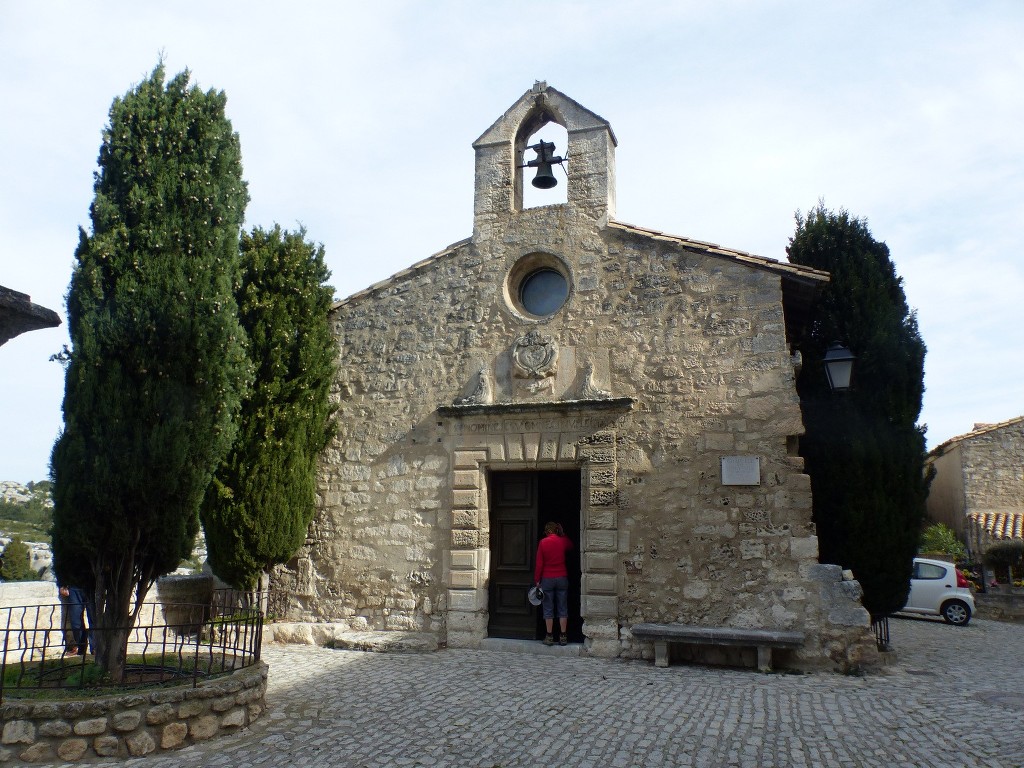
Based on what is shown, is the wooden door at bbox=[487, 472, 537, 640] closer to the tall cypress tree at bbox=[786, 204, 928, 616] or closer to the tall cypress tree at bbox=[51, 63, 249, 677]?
the tall cypress tree at bbox=[786, 204, 928, 616]

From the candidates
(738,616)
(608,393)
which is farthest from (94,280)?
(738,616)

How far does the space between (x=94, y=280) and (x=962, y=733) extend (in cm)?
668

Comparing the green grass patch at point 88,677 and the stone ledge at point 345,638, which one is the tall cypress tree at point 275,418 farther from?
the green grass patch at point 88,677

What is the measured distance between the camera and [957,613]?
12.2 m

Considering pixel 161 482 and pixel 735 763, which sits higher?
pixel 161 482

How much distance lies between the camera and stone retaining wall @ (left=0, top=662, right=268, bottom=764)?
13.9ft

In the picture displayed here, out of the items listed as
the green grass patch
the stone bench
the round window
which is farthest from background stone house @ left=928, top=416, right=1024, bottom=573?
the green grass patch

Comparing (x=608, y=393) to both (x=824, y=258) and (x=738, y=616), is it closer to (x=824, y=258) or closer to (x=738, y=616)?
(x=738, y=616)

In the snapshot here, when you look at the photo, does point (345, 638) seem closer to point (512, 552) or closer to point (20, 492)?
point (512, 552)

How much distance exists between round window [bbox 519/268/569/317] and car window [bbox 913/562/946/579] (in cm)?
825

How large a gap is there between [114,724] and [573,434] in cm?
504

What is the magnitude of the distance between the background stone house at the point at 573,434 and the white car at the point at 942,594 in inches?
248

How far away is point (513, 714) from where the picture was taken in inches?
207

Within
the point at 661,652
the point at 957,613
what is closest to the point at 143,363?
the point at 661,652
